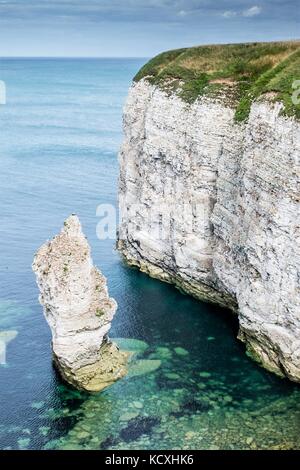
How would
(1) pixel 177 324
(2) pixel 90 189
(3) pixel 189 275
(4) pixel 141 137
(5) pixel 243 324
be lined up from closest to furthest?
(5) pixel 243 324 → (1) pixel 177 324 → (3) pixel 189 275 → (4) pixel 141 137 → (2) pixel 90 189

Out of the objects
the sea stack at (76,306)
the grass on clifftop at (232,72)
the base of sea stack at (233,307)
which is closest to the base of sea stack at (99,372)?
the sea stack at (76,306)

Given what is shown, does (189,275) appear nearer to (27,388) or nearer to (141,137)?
(141,137)

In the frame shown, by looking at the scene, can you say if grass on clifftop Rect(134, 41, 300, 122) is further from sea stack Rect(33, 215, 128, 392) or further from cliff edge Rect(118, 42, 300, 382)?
sea stack Rect(33, 215, 128, 392)

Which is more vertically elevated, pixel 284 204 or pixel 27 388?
pixel 284 204

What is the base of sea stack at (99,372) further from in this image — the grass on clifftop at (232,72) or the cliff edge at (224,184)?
the grass on clifftop at (232,72)

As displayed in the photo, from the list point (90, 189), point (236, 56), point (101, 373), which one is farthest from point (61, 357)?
point (90, 189)

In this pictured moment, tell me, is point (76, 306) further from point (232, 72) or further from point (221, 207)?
point (232, 72)

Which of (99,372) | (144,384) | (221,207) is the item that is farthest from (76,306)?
(221,207)
